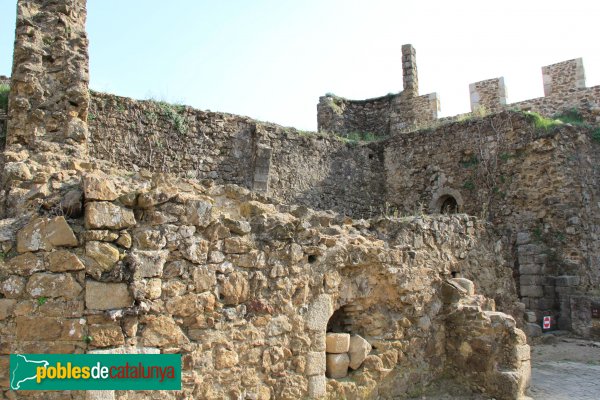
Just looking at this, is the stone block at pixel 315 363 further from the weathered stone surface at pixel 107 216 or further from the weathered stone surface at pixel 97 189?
the weathered stone surface at pixel 97 189

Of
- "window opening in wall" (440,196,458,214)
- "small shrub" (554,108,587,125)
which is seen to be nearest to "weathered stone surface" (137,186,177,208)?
"window opening in wall" (440,196,458,214)

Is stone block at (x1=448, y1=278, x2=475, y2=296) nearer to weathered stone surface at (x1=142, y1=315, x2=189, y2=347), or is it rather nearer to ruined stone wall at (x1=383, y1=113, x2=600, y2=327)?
weathered stone surface at (x1=142, y1=315, x2=189, y2=347)

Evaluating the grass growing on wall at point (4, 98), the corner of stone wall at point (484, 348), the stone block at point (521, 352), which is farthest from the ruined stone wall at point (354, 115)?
the stone block at point (521, 352)

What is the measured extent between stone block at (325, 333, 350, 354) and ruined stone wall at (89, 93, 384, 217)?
629cm

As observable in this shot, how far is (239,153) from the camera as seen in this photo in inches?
482

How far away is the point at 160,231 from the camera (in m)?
4.52

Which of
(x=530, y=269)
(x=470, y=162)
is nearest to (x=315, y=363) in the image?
(x=530, y=269)

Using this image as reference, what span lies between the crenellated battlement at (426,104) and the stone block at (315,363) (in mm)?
11098

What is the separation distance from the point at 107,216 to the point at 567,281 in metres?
10.6

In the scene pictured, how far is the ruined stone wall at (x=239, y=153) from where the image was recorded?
1066cm

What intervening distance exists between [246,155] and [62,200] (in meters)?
8.06

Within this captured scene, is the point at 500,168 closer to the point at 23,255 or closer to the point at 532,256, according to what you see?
the point at 532,256

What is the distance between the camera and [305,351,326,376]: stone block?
533cm

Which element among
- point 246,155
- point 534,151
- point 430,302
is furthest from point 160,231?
point 534,151
